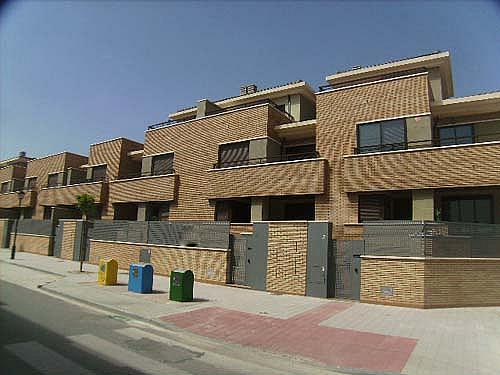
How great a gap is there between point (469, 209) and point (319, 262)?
8.70 m

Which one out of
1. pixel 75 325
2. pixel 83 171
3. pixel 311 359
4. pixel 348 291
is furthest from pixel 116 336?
pixel 83 171

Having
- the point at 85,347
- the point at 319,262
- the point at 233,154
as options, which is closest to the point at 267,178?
the point at 233,154

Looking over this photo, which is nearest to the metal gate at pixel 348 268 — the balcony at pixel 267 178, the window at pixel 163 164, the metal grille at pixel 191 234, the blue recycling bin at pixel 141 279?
the balcony at pixel 267 178

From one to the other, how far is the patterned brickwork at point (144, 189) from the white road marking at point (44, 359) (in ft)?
Result: 59.5

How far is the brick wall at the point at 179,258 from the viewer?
18.0m

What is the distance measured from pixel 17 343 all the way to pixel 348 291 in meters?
11.4

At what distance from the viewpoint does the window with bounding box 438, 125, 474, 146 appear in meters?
18.9

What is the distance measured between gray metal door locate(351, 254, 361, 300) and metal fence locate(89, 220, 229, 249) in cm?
624

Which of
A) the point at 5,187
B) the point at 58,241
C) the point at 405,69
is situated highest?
the point at 405,69

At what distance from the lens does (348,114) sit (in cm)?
1917

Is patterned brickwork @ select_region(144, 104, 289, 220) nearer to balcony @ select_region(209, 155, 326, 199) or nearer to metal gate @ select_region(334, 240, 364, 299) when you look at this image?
balcony @ select_region(209, 155, 326, 199)

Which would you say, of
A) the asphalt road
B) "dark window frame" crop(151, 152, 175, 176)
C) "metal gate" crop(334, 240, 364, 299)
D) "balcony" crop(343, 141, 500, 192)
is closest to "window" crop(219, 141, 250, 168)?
"dark window frame" crop(151, 152, 175, 176)

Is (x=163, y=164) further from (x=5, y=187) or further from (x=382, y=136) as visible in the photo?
(x=5, y=187)

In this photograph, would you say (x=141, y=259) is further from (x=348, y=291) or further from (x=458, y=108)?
(x=458, y=108)
